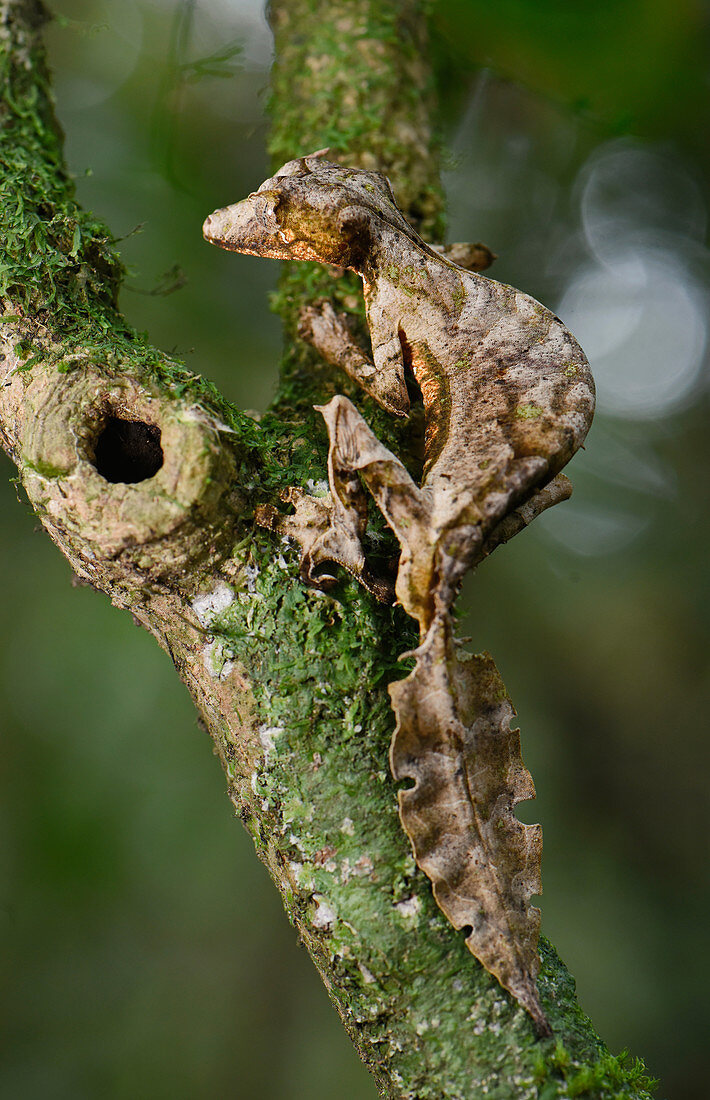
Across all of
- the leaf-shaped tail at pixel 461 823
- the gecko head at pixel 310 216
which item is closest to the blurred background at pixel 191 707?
the gecko head at pixel 310 216

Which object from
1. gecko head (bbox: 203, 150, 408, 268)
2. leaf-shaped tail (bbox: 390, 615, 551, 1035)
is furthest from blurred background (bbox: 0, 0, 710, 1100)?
leaf-shaped tail (bbox: 390, 615, 551, 1035)

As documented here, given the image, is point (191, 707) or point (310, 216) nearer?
point (310, 216)

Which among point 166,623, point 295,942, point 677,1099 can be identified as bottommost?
point 677,1099

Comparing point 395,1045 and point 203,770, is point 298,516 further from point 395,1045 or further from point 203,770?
point 203,770

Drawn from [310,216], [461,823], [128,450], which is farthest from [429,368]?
[461,823]

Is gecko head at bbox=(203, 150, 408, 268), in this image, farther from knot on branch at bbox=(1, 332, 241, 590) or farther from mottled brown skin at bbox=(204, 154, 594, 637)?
knot on branch at bbox=(1, 332, 241, 590)

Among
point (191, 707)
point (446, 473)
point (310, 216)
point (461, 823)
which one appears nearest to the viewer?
point (461, 823)

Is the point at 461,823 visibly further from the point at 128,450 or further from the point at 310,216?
the point at 310,216

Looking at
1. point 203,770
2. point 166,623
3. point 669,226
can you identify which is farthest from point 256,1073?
point 669,226
